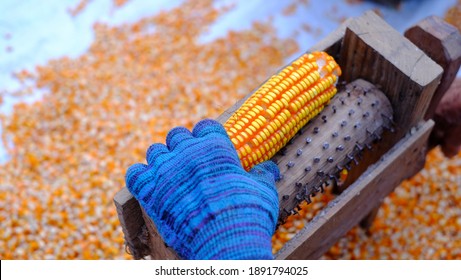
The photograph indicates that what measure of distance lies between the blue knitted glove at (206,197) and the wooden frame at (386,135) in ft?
0.67

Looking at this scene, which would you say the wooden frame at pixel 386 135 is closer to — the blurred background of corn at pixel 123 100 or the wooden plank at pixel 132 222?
the wooden plank at pixel 132 222

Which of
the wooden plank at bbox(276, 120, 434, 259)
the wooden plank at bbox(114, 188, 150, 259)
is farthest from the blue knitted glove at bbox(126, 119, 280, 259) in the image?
the wooden plank at bbox(276, 120, 434, 259)

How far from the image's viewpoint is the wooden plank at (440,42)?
80.7 inches

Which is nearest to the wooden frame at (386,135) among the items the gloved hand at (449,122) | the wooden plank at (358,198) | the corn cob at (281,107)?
the wooden plank at (358,198)

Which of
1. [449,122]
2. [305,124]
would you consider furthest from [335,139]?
[449,122]

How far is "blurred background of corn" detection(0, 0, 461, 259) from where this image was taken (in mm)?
3184

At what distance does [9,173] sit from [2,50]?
140 cm

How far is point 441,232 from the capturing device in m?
3.15

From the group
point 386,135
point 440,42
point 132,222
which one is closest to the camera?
point 132,222

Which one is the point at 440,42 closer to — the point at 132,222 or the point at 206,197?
the point at 206,197

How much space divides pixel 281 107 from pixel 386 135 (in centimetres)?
65

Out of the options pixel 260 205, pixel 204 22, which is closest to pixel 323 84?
pixel 260 205

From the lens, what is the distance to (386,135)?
7.26ft
